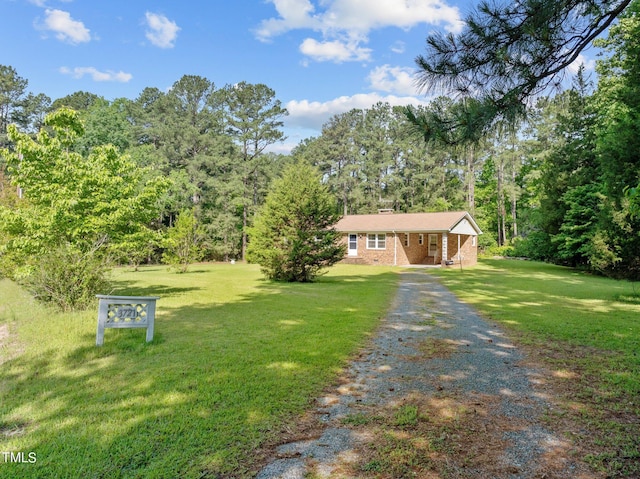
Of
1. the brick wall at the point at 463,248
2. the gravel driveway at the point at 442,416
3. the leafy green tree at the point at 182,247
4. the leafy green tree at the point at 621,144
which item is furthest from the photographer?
the brick wall at the point at 463,248

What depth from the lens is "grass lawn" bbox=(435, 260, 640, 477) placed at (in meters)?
2.87

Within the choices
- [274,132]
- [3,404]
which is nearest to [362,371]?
[3,404]

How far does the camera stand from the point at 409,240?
2722 centimetres

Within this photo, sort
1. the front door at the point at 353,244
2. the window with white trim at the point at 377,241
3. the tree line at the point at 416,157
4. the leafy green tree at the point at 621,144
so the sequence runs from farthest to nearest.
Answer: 1. the front door at the point at 353,244
2. the window with white trim at the point at 377,241
3. the tree line at the point at 416,157
4. the leafy green tree at the point at 621,144

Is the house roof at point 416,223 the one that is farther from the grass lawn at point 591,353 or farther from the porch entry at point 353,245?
the grass lawn at point 591,353

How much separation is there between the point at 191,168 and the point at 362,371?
33591 mm

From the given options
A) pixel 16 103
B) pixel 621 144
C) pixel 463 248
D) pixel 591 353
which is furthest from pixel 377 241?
pixel 16 103

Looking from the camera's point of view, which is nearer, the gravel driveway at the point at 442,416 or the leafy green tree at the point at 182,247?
the gravel driveway at the point at 442,416

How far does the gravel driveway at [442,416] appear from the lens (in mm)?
2494

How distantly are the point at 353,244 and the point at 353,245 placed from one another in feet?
0.25

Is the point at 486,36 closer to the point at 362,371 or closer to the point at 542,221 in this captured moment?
the point at 362,371

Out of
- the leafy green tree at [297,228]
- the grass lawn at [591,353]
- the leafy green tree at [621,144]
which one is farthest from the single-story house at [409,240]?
the grass lawn at [591,353]

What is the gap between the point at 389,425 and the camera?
3.10m

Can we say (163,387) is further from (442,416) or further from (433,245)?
(433,245)
